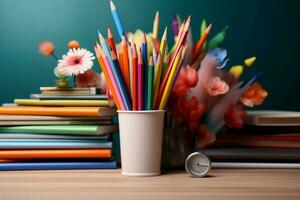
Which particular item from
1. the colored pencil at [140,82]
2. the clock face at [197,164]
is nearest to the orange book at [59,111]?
the colored pencil at [140,82]

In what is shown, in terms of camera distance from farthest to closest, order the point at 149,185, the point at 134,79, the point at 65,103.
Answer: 1. the point at 65,103
2. the point at 134,79
3. the point at 149,185

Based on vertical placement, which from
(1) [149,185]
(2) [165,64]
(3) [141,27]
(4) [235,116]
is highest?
(3) [141,27]

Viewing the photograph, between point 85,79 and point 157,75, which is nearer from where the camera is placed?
point 157,75

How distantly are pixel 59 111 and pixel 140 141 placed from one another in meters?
0.18

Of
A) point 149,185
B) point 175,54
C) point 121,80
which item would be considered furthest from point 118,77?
point 149,185

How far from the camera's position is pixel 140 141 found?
106 centimetres

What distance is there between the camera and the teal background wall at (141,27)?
1457 millimetres

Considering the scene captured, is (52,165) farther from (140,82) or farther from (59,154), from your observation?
(140,82)

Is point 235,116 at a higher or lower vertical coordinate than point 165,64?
lower

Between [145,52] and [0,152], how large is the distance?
0.35 meters

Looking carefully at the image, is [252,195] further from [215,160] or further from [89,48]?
[89,48]

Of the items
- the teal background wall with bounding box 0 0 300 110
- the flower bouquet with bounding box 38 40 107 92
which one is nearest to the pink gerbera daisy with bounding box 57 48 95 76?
the flower bouquet with bounding box 38 40 107 92

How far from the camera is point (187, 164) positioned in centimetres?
104

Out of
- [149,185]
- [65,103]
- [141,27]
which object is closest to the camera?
[149,185]
